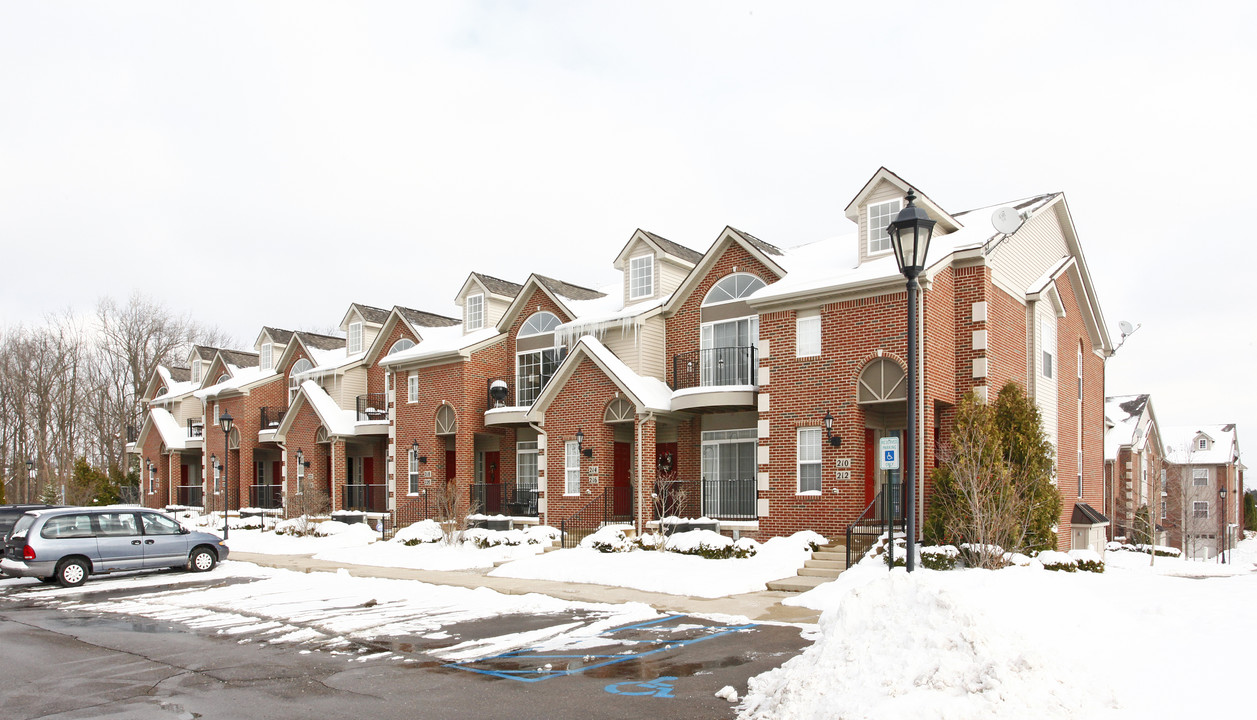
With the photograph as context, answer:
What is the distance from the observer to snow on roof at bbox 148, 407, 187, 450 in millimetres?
44156

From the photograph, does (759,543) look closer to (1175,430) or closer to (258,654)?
(258,654)

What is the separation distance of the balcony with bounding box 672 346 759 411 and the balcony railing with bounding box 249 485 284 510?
22154 mm

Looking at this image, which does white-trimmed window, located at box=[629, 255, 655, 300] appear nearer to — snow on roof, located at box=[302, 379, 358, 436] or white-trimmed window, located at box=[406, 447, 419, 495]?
white-trimmed window, located at box=[406, 447, 419, 495]

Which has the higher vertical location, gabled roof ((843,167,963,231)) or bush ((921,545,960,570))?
gabled roof ((843,167,963,231))

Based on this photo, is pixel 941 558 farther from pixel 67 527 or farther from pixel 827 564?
pixel 67 527

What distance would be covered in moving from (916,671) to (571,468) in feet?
57.8

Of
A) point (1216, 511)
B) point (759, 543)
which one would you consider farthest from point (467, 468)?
point (1216, 511)

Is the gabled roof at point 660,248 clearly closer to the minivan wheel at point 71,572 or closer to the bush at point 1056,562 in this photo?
the bush at point 1056,562

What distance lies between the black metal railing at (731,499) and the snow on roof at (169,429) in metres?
31.8

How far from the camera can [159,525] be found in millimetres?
20125

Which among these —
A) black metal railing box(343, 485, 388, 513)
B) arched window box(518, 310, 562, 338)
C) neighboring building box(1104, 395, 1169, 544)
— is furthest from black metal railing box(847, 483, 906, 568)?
neighboring building box(1104, 395, 1169, 544)

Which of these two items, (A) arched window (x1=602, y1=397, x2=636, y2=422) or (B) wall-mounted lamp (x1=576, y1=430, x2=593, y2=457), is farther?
(B) wall-mounted lamp (x1=576, y1=430, x2=593, y2=457)

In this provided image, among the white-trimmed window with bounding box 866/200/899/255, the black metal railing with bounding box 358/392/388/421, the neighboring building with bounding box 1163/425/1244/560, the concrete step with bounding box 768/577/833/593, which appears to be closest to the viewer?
the concrete step with bounding box 768/577/833/593

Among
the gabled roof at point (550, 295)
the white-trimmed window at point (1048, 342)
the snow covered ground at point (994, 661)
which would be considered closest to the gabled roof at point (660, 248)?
the gabled roof at point (550, 295)
